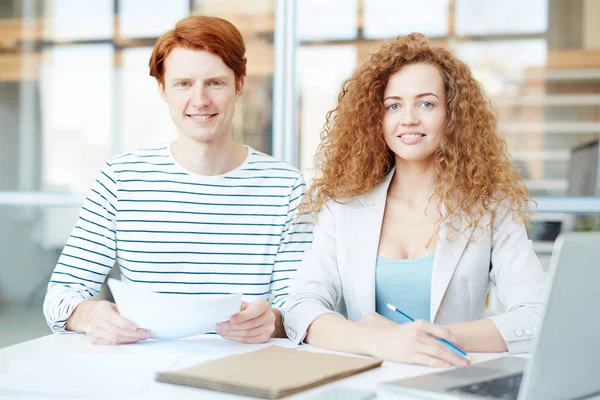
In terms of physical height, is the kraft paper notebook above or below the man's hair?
below

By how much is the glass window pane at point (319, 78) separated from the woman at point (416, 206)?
9.99 feet

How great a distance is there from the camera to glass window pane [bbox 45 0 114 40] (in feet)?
17.9

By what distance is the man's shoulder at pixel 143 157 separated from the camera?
6.94 ft

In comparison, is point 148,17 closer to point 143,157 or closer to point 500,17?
point 500,17

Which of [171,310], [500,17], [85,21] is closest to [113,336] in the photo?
[171,310]

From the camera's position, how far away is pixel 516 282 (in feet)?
5.86

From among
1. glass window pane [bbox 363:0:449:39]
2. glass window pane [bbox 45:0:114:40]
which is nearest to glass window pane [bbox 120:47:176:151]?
glass window pane [bbox 45:0:114:40]

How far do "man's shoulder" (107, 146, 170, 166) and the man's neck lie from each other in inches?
1.3

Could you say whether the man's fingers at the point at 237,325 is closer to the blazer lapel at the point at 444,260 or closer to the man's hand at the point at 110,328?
the man's hand at the point at 110,328

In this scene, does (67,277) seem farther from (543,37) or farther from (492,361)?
(543,37)

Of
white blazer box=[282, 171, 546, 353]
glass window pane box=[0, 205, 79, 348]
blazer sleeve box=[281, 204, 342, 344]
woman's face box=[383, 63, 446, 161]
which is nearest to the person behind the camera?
blazer sleeve box=[281, 204, 342, 344]

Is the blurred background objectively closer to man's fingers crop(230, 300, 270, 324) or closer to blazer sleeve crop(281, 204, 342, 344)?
blazer sleeve crop(281, 204, 342, 344)

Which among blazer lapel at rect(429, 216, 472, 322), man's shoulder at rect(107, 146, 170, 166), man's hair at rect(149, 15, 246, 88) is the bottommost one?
blazer lapel at rect(429, 216, 472, 322)

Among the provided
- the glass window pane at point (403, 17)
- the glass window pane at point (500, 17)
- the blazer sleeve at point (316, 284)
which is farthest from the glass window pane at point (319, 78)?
the blazer sleeve at point (316, 284)
